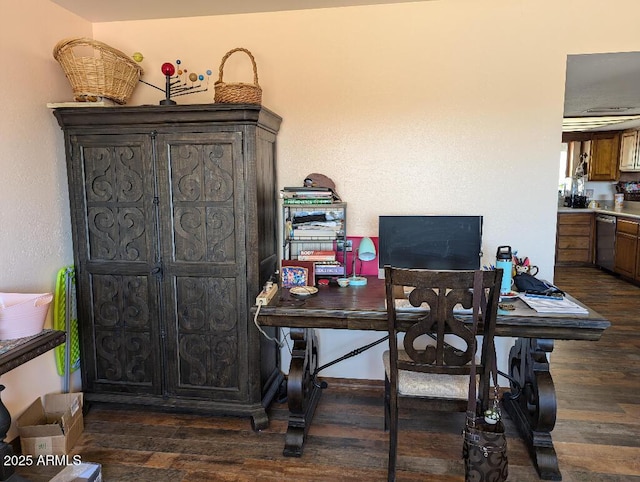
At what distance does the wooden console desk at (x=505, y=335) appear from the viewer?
1.98 metres

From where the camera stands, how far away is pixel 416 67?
103 inches

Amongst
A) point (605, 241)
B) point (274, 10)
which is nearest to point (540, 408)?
point (274, 10)

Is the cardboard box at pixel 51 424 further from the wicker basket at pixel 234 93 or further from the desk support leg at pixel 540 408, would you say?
the desk support leg at pixel 540 408

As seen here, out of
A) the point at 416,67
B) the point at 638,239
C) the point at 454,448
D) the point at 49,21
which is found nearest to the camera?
the point at 454,448

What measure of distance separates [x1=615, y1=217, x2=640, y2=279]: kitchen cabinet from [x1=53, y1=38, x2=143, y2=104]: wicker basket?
584 centimetres

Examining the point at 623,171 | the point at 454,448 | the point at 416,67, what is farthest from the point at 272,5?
the point at 623,171

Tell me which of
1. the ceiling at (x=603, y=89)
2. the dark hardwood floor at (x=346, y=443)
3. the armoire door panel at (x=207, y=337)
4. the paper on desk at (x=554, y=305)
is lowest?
the dark hardwood floor at (x=346, y=443)

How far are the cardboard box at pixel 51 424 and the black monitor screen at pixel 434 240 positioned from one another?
6.19 ft

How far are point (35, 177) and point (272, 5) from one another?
1.61 m

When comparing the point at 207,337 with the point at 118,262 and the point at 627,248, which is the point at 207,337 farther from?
the point at 627,248

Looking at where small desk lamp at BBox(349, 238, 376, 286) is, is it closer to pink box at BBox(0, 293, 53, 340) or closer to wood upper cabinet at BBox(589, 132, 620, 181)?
pink box at BBox(0, 293, 53, 340)

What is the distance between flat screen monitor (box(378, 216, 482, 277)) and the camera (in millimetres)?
2504

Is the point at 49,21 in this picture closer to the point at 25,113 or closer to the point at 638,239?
the point at 25,113

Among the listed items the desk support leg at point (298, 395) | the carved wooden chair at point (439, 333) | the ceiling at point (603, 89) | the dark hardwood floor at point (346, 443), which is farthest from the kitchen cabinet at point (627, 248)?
the desk support leg at point (298, 395)
